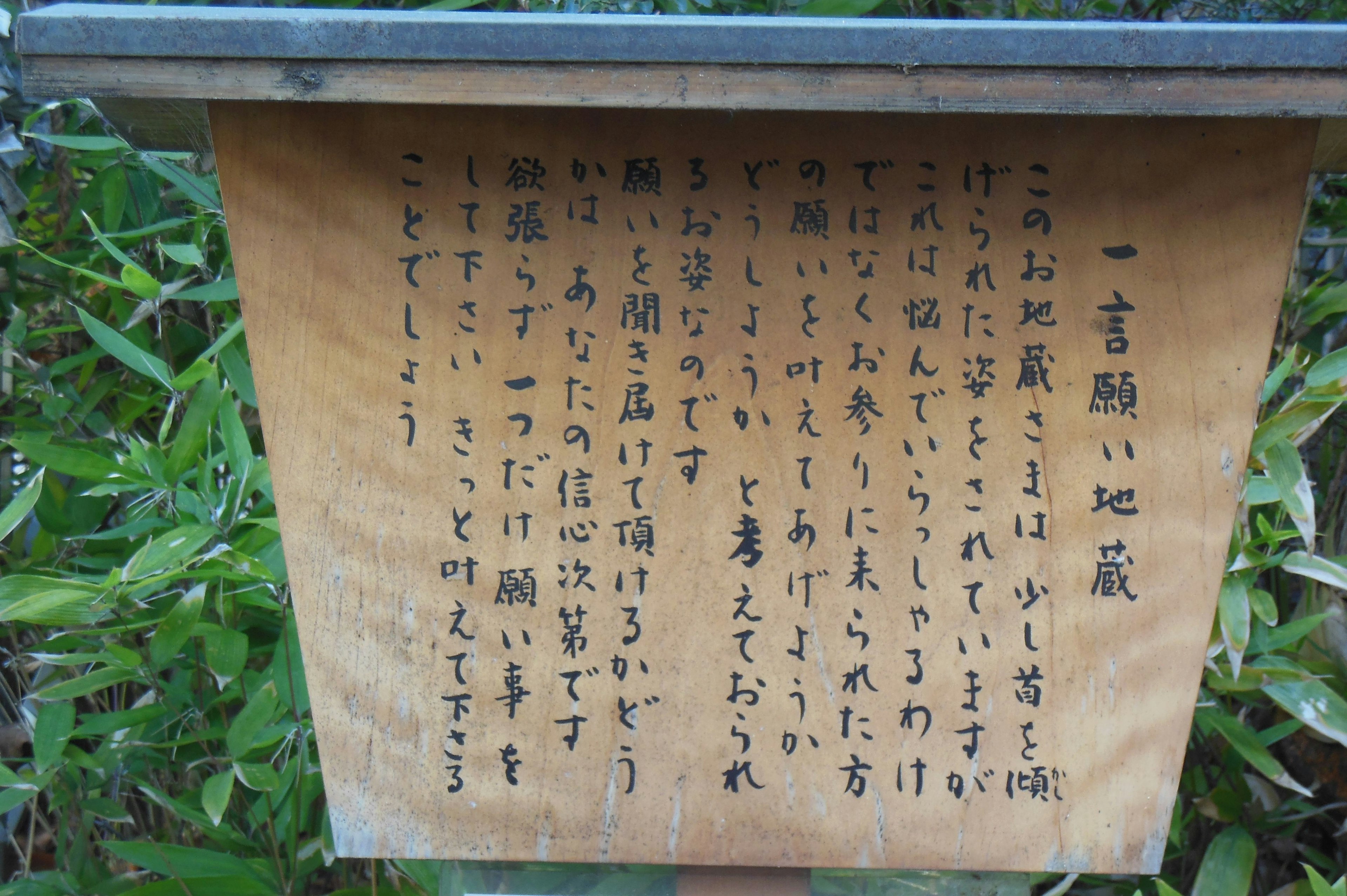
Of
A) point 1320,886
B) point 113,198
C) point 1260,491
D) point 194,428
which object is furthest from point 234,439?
point 1320,886

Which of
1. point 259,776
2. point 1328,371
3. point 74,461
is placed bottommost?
point 259,776

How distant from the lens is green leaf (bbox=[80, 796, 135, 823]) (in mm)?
1644

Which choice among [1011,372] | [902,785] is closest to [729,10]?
[1011,372]

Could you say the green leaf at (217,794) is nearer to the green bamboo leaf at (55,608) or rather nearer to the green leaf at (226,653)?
the green leaf at (226,653)

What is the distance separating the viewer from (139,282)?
4.64 feet

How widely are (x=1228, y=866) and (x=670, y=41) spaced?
5.42 feet

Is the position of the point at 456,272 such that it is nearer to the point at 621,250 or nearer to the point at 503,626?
the point at 621,250

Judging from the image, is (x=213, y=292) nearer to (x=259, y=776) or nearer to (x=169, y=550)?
(x=169, y=550)

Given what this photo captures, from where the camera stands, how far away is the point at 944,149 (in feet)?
3.17

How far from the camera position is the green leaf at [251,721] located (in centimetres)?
143

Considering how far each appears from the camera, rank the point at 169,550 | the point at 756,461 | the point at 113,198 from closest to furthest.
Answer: the point at 756,461, the point at 169,550, the point at 113,198

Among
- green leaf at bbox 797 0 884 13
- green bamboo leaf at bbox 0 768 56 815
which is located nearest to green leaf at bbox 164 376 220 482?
green bamboo leaf at bbox 0 768 56 815

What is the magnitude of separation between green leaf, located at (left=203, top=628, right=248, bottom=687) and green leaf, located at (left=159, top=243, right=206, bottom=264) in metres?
0.54

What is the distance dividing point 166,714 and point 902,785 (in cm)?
124
